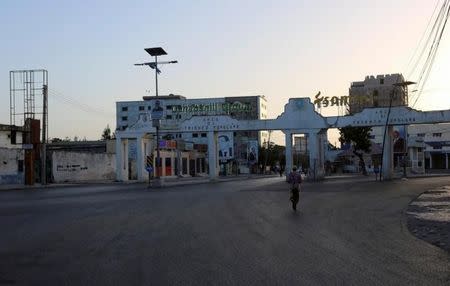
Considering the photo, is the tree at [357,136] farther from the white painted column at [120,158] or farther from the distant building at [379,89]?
the white painted column at [120,158]

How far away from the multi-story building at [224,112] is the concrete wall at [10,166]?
3424 centimetres

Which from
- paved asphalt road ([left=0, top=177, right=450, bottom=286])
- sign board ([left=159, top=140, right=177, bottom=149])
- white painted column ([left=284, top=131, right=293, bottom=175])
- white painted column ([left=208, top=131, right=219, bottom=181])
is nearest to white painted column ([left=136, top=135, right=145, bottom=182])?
white painted column ([left=208, top=131, right=219, bottom=181])

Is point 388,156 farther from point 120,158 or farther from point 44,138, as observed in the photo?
point 44,138

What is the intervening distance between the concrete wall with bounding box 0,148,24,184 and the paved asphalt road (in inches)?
1513

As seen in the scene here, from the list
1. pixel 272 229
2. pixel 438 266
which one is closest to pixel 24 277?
pixel 438 266

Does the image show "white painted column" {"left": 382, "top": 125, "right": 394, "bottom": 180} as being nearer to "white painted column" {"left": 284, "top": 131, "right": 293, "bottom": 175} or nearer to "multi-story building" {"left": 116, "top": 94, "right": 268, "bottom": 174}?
"white painted column" {"left": 284, "top": 131, "right": 293, "bottom": 175}

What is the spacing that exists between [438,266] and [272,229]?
6263mm

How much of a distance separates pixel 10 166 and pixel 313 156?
28198 mm

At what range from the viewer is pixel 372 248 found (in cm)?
1236

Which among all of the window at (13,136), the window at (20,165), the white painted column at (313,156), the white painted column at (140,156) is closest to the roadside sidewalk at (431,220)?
the white painted column at (313,156)

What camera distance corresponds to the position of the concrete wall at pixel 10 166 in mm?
57188

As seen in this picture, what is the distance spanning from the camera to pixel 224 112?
10438 centimetres

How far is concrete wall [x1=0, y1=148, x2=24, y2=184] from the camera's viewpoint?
57.2 m

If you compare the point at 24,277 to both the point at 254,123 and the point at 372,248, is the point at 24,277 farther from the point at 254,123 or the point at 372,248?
the point at 254,123
